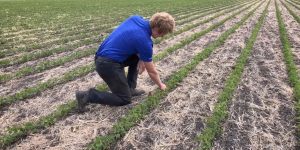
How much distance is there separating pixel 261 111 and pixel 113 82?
2.86 metres

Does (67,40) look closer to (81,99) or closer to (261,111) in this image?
(81,99)

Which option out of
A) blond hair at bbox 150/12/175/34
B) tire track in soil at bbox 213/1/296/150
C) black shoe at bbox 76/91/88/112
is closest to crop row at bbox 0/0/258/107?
Answer: black shoe at bbox 76/91/88/112

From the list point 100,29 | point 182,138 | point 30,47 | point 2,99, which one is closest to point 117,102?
point 182,138

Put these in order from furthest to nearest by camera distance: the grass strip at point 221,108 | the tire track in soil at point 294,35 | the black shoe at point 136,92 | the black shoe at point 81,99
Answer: the tire track in soil at point 294,35
the black shoe at point 136,92
the black shoe at point 81,99
the grass strip at point 221,108

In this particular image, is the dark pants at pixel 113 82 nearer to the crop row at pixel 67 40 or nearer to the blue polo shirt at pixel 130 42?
the blue polo shirt at pixel 130 42

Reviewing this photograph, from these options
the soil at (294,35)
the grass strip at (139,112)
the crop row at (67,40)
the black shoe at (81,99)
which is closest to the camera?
the grass strip at (139,112)

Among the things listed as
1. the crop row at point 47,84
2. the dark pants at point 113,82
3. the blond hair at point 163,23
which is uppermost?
the blond hair at point 163,23

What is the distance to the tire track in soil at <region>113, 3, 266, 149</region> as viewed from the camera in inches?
206

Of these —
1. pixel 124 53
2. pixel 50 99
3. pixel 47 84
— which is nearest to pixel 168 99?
pixel 124 53

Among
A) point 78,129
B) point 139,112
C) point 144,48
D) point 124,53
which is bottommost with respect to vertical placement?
point 78,129

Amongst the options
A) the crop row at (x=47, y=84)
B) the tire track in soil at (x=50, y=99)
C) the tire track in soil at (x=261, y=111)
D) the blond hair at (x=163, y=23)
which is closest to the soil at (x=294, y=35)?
the tire track in soil at (x=261, y=111)

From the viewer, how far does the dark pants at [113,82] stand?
581cm

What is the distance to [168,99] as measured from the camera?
6715 mm

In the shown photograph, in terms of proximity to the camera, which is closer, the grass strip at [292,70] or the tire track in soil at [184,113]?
the tire track in soil at [184,113]
